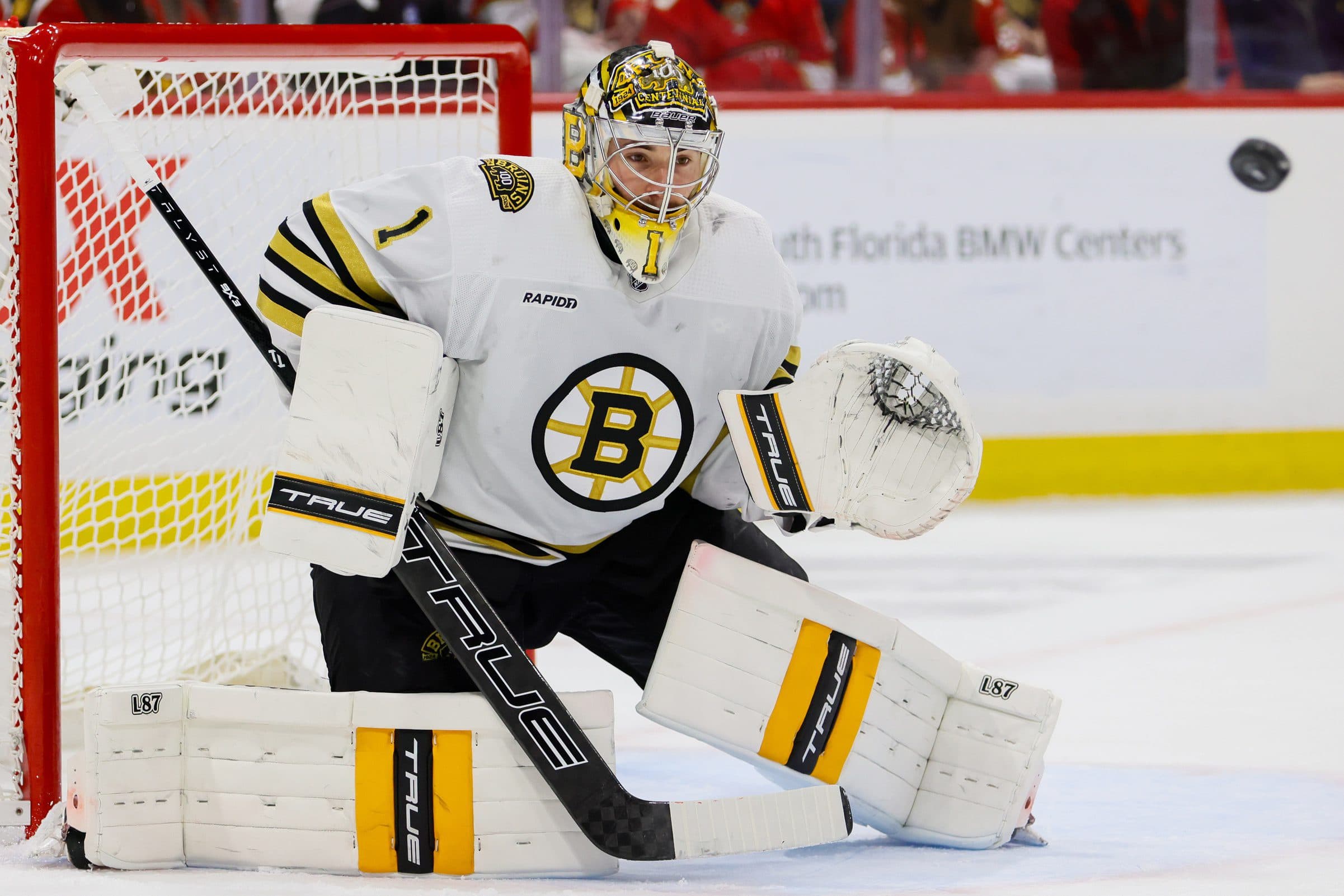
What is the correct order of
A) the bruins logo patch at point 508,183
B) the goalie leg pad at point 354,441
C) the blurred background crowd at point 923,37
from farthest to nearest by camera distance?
1. the blurred background crowd at point 923,37
2. the bruins logo patch at point 508,183
3. the goalie leg pad at point 354,441

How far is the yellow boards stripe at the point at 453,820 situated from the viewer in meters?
1.79

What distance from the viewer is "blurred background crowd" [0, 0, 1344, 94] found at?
454cm

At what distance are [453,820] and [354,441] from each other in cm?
42

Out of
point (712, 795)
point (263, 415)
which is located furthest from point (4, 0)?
point (712, 795)

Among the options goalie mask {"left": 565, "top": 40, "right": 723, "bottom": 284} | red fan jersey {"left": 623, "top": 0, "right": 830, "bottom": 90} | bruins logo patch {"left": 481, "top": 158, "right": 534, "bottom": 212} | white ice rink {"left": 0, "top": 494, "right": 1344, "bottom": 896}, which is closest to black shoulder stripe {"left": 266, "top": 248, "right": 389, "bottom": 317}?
bruins logo patch {"left": 481, "top": 158, "right": 534, "bottom": 212}

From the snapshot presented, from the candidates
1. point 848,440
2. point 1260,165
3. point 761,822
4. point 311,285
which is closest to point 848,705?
point 761,822

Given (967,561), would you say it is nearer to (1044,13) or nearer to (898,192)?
(898,192)

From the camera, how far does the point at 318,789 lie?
1784 mm

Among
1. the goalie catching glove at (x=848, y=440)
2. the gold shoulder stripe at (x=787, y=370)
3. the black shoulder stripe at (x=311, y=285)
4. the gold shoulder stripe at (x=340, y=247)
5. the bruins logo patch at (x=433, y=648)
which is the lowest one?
the bruins logo patch at (x=433, y=648)

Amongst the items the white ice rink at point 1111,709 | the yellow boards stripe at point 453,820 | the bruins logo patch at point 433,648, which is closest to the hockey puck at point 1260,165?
the white ice rink at point 1111,709

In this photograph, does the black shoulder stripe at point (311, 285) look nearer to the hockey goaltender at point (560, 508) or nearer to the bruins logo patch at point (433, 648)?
the hockey goaltender at point (560, 508)

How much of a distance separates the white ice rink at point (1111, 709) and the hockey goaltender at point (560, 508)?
0.24 feet

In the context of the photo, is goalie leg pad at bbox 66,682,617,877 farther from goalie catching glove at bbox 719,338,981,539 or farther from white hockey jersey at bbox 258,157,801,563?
goalie catching glove at bbox 719,338,981,539

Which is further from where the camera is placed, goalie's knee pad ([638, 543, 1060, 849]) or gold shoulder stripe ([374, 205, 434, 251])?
goalie's knee pad ([638, 543, 1060, 849])
